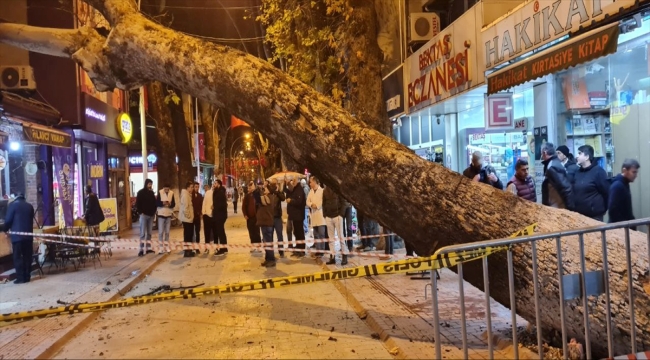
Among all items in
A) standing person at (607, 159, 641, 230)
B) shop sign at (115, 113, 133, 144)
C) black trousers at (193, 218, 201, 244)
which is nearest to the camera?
standing person at (607, 159, 641, 230)

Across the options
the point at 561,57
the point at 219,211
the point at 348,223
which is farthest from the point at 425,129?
the point at 561,57

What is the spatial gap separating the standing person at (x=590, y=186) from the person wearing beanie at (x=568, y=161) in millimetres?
102

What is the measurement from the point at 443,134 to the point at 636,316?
10.7 metres

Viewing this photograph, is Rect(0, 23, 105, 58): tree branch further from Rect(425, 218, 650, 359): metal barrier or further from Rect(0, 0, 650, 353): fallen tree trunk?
Rect(425, 218, 650, 359): metal barrier

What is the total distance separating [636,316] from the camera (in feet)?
13.6

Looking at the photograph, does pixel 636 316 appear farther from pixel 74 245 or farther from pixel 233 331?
pixel 74 245

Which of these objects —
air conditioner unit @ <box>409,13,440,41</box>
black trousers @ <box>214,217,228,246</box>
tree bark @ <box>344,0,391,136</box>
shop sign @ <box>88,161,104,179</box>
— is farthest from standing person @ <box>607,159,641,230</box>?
shop sign @ <box>88,161,104,179</box>

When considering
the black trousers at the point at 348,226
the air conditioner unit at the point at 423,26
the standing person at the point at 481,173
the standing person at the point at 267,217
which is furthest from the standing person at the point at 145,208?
the standing person at the point at 481,173

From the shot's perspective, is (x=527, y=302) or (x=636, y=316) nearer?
(x=636, y=316)

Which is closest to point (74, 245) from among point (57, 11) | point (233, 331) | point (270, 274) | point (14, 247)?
point (14, 247)

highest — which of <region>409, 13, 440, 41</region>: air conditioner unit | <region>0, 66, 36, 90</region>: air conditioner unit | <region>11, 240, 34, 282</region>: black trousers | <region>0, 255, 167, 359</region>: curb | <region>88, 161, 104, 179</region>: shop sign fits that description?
<region>409, 13, 440, 41</region>: air conditioner unit

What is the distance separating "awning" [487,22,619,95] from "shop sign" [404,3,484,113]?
143 cm

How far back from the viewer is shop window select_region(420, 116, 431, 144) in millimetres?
15695

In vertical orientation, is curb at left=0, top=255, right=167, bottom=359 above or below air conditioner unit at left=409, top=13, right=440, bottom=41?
below
